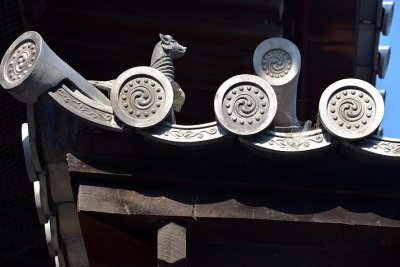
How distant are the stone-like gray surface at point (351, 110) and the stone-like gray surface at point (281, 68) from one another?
146cm

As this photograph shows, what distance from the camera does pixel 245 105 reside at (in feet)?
31.6

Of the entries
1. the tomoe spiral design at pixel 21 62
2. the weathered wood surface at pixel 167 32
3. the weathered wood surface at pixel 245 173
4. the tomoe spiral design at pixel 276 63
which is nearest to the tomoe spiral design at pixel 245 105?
the weathered wood surface at pixel 245 173

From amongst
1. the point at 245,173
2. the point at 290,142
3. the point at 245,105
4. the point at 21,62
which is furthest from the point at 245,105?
the point at 21,62

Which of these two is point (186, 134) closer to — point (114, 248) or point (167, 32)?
point (114, 248)

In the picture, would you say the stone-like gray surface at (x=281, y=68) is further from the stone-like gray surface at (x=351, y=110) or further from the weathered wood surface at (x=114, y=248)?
the weathered wood surface at (x=114, y=248)

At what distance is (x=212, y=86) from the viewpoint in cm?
1399

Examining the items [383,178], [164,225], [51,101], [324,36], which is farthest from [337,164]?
[324,36]

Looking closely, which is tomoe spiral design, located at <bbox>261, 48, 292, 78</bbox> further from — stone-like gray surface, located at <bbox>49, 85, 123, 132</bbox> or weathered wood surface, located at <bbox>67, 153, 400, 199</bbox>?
stone-like gray surface, located at <bbox>49, 85, 123, 132</bbox>

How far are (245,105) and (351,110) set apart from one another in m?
0.71

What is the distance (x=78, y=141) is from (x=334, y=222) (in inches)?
72.2

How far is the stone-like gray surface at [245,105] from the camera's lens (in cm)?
954

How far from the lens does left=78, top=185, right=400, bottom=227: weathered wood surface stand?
9.70 m

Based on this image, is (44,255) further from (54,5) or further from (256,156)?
(256,156)

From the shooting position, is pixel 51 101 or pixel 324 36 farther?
pixel 324 36
